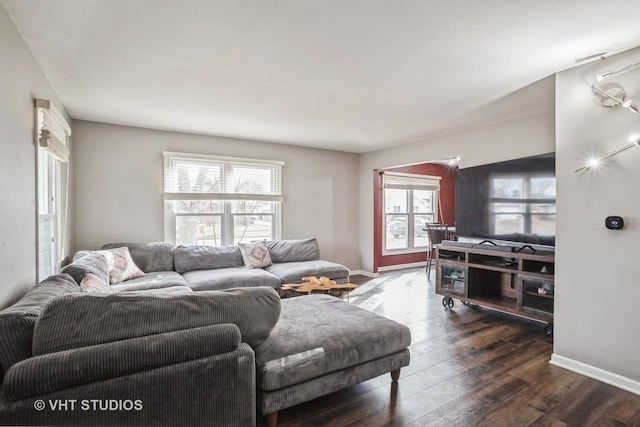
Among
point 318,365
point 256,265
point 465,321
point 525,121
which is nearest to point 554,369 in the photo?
point 465,321

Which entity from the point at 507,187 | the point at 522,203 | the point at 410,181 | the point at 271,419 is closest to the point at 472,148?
the point at 507,187

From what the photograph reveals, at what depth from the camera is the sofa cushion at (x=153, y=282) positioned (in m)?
3.12

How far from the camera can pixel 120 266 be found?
11.5 ft

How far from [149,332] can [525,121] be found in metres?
4.20

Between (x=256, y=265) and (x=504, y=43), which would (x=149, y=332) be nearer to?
(x=504, y=43)

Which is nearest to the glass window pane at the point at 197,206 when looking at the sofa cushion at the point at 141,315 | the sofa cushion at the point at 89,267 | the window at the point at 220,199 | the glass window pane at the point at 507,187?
the window at the point at 220,199

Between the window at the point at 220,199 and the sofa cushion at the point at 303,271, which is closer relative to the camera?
the sofa cushion at the point at 303,271

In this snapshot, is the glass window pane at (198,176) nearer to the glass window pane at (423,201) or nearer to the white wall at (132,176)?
the white wall at (132,176)

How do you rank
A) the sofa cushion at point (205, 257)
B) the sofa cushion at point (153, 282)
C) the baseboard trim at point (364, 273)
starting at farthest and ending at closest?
the baseboard trim at point (364, 273) < the sofa cushion at point (205, 257) < the sofa cushion at point (153, 282)

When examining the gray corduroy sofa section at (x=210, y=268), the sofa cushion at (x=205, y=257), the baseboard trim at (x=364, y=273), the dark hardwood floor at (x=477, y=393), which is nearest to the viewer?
the dark hardwood floor at (x=477, y=393)

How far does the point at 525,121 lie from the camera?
371 centimetres

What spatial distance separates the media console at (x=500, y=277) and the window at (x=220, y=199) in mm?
2680

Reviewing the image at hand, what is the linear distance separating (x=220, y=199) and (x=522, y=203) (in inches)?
152

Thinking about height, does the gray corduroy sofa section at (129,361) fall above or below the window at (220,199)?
below
